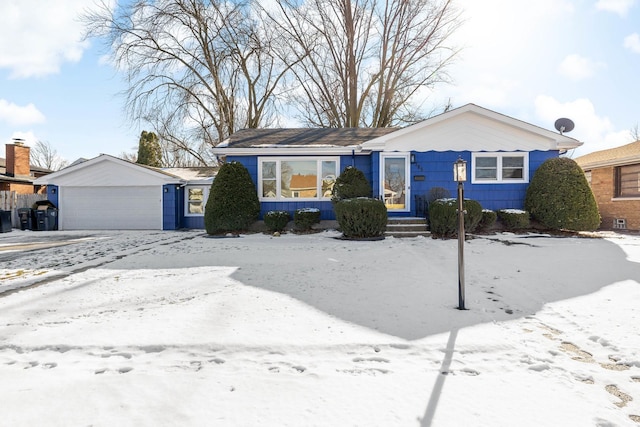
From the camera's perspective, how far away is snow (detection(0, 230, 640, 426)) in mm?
1859

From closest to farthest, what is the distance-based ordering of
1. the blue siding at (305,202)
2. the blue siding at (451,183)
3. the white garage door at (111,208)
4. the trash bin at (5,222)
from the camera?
the blue siding at (451,183)
the blue siding at (305,202)
the trash bin at (5,222)
the white garage door at (111,208)

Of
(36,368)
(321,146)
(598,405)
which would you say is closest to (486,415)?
(598,405)

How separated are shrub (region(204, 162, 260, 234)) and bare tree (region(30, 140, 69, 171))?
45303 millimetres

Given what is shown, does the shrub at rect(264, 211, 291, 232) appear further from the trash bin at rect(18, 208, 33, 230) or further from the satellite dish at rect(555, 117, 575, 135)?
the trash bin at rect(18, 208, 33, 230)

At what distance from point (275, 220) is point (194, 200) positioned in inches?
245

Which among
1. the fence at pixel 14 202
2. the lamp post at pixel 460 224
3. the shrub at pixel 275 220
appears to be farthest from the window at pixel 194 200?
the lamp post at pixel 460 224

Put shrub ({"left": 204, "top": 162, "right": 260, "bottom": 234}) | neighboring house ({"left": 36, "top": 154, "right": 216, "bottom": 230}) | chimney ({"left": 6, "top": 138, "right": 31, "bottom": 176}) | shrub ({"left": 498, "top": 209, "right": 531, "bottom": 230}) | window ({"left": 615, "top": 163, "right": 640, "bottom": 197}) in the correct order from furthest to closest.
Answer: chimney ({"left": 6, "top": 138, "right": 31, "bottom": 176}) → neighboring house ({"left": 36, "top": 154, "right": 216, "bottom": 230}) → window ({"left": 615, "top": 163, "right": 640, "bottom": 197}) → shrub ({"left": 204, "top": 162, "right": 260, "bottom": 234}) → shrub ({"left": 498, "top": 209, "right": 531, "bottom": 230})

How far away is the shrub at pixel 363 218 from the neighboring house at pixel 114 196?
866 cm

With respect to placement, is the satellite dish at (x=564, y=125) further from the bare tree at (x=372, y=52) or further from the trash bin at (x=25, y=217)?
the trash bin at (x=25, y=217)

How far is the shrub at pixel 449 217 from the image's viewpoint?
8906 mm

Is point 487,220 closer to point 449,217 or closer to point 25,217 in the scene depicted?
point 449,217

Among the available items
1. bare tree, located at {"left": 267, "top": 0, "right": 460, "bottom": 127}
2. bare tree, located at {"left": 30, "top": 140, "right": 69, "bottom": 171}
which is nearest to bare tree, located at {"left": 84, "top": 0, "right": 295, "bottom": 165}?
bare tree, located at {"left": 267, "top": 0, "right": 460, "bottom": 127}

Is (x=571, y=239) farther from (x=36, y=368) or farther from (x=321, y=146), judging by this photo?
(x=36, y=368)

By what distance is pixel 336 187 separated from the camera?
1081 cm
